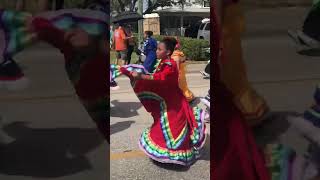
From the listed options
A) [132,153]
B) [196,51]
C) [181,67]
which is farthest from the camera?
[196,51]

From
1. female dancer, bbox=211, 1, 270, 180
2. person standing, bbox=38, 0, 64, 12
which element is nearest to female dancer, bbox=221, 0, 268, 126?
female dancer, bbox=211, 1, 270, 180

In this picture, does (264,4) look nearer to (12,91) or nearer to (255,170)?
(255,170)

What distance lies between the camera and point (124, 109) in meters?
7.41

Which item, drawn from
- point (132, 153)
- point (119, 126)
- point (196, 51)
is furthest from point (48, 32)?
point (196, 51)

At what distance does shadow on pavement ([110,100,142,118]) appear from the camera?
7031 millimetres

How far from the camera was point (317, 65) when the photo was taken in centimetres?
201

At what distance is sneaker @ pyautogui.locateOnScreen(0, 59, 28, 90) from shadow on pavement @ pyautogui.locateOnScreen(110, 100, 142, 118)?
16.5 ft

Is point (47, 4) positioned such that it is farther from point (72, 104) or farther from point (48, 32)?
point (72, 104)

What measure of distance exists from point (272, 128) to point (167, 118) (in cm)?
248

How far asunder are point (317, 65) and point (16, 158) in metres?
1.16

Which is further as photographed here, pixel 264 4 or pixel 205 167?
pixel 205 167

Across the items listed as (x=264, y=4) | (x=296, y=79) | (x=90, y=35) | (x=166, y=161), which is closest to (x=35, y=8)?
(x=90, y=35)

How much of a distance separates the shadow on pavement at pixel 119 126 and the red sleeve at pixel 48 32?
4042 mm

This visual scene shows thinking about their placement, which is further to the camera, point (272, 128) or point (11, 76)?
point (272, 128)
